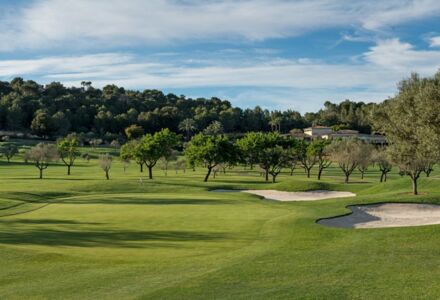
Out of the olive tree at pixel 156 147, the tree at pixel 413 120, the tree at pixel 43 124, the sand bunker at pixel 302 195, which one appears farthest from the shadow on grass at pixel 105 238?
the tree at pixel 43 124

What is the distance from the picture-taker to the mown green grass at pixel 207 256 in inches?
575

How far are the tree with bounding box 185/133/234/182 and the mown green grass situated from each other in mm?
36226

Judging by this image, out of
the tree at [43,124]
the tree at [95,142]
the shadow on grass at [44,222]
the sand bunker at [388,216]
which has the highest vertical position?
the tree at [43,124]

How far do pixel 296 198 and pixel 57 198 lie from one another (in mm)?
22957

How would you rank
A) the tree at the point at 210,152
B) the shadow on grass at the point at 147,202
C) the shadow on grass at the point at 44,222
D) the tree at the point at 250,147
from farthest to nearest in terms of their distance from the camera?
the tree at the point at 250,147, the tree at the point at 210,152, the shadow on grass at the point at 147,202, the shadow on grass at the point at 44,222

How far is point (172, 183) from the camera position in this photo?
2442 inches

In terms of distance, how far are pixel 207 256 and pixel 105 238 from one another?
6718mm

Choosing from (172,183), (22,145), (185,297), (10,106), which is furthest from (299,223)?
(10,106)

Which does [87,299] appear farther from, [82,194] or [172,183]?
[172,183]

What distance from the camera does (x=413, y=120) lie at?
2861 centimetres

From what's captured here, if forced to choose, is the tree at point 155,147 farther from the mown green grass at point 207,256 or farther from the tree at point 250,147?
the mown green grass at point 207,256

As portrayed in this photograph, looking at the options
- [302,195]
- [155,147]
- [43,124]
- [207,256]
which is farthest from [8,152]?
[207,256]

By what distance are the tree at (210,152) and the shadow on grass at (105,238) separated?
45233 millimetres

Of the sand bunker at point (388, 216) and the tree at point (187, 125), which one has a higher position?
the tree at point (187, 125)
